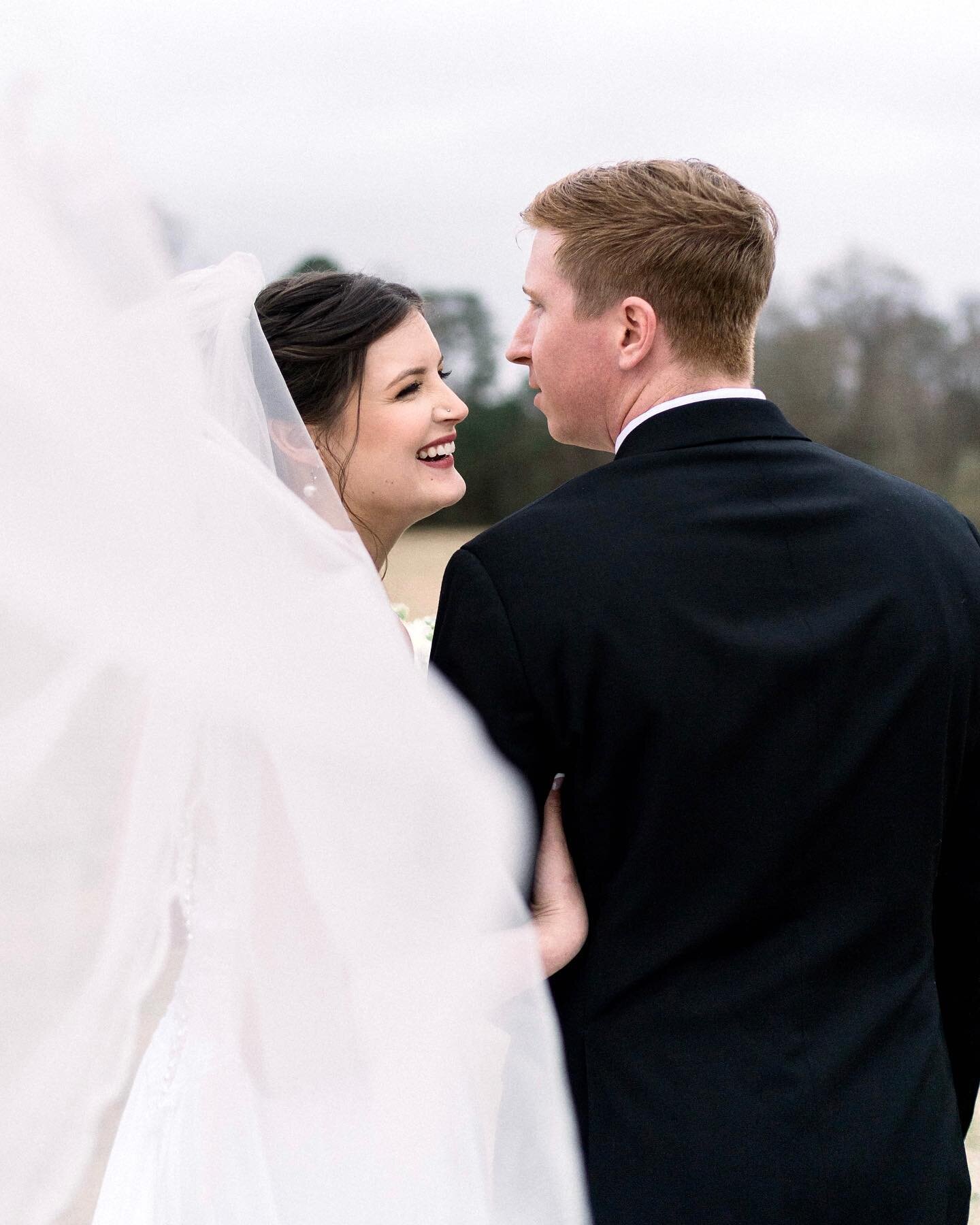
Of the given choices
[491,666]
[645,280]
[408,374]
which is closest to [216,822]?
[491,666]

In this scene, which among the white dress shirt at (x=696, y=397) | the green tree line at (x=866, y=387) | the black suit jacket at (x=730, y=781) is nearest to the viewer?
the black suit jacket at (x=730, y=781)

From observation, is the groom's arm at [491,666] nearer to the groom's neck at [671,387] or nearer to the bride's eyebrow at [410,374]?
the groom's neck at [671,387]

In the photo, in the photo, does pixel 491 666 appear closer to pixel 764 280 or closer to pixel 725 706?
pixel 725 706

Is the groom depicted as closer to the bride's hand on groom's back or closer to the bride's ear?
the bride's hand on groom's back

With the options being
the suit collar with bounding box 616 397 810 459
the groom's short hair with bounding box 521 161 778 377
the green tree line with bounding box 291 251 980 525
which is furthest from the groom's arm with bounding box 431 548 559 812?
the green tree line with bounding box 291 251 980 525

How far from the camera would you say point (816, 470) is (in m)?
1.85

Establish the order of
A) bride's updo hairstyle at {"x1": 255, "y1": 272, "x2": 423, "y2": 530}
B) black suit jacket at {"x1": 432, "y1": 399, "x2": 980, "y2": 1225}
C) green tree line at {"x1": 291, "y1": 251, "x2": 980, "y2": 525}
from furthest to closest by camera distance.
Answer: green tree line at {"x1": 291, "y1": 251, "x2": 980, "y2": 525}
bride's updo hairstyle at {"x1": 255, "y1": 272, "x2": 423, "y2": 530}
black suit jacket at {"x1": 432, "y1": 399, "x2": 980, "y2": 1225}

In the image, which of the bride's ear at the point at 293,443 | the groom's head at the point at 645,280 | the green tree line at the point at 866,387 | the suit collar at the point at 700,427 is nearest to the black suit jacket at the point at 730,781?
the suit collar at the point at 700,427

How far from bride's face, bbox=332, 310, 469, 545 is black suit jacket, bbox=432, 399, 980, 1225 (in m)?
0.91

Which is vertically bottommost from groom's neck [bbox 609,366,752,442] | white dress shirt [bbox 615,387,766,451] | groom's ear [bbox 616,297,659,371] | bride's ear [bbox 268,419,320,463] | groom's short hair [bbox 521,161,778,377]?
white dress shirt [bbox 615,387,766,451]

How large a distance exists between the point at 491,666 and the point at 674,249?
0.66 meters

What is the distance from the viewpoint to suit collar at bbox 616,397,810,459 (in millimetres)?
1827

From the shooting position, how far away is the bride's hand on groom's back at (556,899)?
178 cm

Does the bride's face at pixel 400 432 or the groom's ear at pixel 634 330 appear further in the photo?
the bride's face at pixel 400 432
